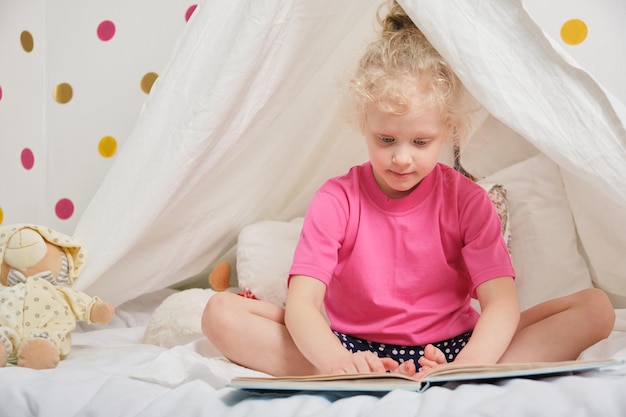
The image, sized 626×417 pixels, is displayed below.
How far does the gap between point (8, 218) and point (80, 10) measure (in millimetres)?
555

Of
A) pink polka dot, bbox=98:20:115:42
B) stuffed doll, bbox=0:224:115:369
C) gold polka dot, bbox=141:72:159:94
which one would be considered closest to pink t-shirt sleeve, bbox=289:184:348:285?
stuffed doll, bbox=0:224:115:369

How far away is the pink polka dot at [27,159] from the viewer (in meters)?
1.99

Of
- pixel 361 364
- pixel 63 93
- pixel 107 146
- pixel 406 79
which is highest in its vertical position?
pixel 406 79

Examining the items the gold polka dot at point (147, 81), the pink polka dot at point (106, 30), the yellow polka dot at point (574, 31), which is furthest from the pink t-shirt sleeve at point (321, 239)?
the pink polka dot at point (106, 30)

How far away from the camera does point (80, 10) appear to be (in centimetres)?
200

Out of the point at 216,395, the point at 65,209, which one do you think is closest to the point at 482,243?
the point at 216,395

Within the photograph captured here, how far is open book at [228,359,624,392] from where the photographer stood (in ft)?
3.09

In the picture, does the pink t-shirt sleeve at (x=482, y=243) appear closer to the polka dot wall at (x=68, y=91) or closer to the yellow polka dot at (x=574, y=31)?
the yellow polka dot at (x=574, y=31)

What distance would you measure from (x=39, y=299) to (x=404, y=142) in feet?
2.29

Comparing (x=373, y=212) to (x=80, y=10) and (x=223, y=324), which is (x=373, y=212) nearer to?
(x=223, y=324)

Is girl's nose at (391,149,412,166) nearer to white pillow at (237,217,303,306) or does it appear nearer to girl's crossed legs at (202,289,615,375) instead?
girl's crossed legs at (202,289,615,375)

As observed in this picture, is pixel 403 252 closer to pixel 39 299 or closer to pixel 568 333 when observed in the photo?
pixel 568 333

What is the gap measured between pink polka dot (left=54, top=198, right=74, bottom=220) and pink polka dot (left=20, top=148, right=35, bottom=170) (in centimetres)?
12

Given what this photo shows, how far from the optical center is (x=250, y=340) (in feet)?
3.99
